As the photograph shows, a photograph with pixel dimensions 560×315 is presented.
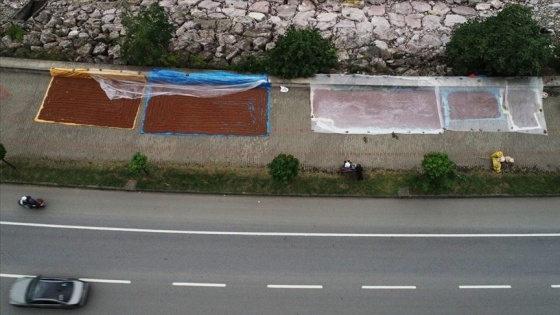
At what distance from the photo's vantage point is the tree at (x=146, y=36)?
80.2ft

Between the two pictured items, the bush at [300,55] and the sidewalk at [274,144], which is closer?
the sidewalk at [274,144]

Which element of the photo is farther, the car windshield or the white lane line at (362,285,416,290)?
the white lane line at (362,285,416,290)

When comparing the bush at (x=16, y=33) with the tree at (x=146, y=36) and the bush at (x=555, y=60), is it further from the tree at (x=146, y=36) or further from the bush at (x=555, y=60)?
the bush at (x=555, y=60)

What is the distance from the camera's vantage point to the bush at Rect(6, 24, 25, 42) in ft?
90.3

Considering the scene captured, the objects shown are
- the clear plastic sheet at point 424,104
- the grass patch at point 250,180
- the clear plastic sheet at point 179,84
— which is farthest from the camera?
the clear plastic sheet at point 179,84

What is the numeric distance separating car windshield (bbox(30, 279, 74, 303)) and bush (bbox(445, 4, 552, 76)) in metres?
24.2

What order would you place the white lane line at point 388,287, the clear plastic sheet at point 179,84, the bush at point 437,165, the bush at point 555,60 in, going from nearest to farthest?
the white lane line at point 388,287 → the bush at point 437,165 → the clear plastic sheet at point 179,84 → the bush at point 555,60

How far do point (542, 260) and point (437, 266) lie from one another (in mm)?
5465

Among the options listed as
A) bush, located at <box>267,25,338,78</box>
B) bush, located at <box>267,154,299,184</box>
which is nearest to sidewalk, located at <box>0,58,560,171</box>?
bush, located at <box>267,25,338,78</box>

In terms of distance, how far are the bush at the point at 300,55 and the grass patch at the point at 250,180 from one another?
6111 mm

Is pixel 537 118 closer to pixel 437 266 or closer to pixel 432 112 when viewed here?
pixel 432 112

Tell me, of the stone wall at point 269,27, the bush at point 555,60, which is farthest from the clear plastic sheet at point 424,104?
the bush at point 555,60

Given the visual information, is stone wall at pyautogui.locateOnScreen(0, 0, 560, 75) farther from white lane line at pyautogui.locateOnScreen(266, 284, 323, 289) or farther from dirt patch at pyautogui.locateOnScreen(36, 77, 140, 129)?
white lane line at pyautogui.locateOnScreen(266, 284, 323, 289)

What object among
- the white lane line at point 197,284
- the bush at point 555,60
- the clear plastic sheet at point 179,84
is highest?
the bush at point 555,60
